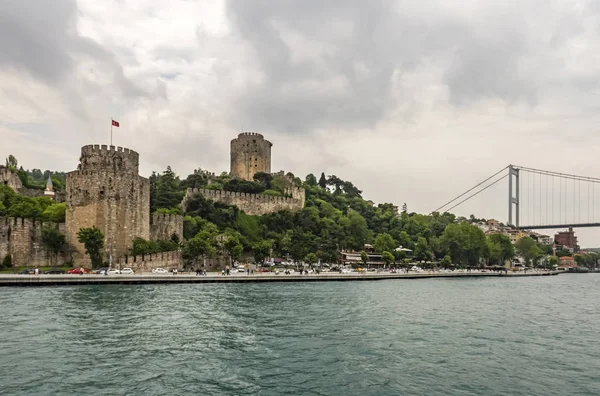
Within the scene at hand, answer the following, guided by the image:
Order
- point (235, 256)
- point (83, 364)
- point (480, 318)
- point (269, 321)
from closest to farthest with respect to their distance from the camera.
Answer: point (83, 364), point (269, 321), point (480, 318), point (235, 256)

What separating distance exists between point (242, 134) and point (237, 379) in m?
72.5

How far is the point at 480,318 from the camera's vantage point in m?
23.8

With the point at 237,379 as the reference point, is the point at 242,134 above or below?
above

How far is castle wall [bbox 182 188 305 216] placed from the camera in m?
59.7

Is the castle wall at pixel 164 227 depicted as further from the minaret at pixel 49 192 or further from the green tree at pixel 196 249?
the minaret at pixel 49 192

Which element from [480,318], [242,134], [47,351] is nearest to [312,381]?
[47,351]

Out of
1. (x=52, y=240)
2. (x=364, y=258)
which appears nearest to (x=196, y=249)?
(x=52, y=240)

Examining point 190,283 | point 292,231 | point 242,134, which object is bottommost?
point 190,283

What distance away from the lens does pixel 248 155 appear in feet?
266

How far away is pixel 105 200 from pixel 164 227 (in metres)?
7.66

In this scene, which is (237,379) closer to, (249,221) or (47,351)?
(47,351)

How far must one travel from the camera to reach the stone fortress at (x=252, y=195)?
6106 cm

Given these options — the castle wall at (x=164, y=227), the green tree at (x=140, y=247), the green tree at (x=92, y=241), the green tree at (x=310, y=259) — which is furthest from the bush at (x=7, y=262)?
the green tree at (x=310, y=259)

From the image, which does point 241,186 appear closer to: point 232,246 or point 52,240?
point 232,246
